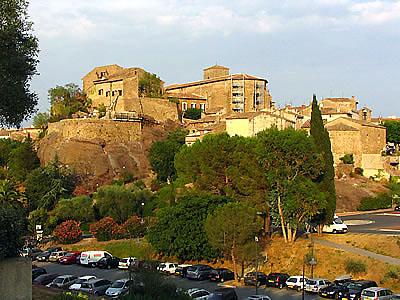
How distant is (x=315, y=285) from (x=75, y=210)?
32.4 meters

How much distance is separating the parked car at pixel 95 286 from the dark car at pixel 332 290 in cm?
1299

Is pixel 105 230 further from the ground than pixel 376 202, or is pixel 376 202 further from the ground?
pixel 376 202

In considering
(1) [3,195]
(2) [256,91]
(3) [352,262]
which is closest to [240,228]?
(3) [352,262]

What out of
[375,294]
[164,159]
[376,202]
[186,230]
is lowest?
[375,294]

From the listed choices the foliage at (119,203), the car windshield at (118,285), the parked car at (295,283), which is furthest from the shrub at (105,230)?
the parked car at (295,283)

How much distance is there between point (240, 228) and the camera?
1407 inches

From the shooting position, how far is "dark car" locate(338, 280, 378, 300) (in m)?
27.7

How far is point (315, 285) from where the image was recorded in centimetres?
3048

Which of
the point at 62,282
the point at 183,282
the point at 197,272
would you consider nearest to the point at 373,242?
the point at 197,272

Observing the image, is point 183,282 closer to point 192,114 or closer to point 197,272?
point 197,272

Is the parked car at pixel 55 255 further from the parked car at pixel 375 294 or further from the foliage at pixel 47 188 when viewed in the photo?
the parked car at pixel 375 294

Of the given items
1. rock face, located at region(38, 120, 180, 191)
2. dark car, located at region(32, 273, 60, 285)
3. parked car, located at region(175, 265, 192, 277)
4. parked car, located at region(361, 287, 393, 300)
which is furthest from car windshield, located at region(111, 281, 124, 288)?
rock face, located at region(38, 120, 180, 191)

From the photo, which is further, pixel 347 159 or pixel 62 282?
pixel 347 159

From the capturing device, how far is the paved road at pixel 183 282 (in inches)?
1183
